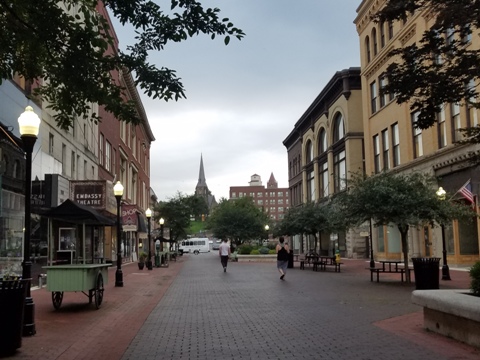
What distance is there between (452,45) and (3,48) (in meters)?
6.92

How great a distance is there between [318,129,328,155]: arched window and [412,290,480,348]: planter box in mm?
44601

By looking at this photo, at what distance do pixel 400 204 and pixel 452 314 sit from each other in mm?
10603

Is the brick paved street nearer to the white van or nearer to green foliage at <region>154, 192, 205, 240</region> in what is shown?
green foliage at <region>154, 192, 205, 240</region>

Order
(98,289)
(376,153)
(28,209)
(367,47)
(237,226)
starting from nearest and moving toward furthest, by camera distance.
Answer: (28,209), (98,289), (376,153), (367,47), (237,226)

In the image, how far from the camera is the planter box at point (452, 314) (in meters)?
7.50

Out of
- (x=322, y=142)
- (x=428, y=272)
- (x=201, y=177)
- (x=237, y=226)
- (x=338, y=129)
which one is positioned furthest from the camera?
(x=201, y=177)

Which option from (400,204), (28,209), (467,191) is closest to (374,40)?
(467,191)

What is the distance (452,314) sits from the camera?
807 centimetres

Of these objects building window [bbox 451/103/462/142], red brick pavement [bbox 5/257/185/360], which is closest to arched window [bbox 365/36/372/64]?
building window [bbox 451/103/462/142]

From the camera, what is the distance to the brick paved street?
7.54 m

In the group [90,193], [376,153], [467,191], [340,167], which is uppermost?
[340,167]

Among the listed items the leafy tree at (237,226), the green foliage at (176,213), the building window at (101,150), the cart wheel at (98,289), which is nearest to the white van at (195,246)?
the green foliage at (176,213)

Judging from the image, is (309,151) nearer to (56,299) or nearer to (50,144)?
(50,144)

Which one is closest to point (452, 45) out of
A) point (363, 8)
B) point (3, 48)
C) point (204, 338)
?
point (204, 338)
